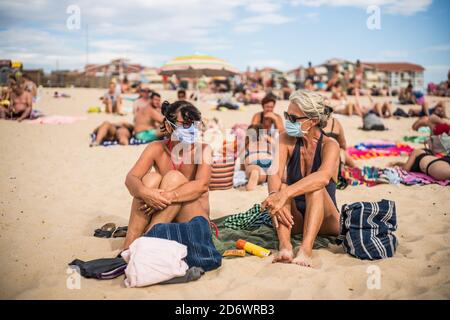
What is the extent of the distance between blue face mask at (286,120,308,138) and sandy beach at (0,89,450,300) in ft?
3.56

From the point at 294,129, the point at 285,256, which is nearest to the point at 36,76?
the point at 294,129

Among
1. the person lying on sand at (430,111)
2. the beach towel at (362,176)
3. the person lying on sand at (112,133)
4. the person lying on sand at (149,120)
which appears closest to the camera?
the beach towel at (362,176)

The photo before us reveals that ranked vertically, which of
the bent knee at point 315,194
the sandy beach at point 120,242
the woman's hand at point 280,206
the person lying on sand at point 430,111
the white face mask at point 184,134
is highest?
the person lying on sand at point 430,111

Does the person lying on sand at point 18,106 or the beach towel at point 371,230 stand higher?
the person lying on sand at point 18,106

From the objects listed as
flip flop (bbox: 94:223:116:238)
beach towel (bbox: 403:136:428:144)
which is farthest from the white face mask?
beach towel (bbox: 403:136:428:144)

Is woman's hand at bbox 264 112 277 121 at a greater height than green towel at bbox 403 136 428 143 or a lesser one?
greater

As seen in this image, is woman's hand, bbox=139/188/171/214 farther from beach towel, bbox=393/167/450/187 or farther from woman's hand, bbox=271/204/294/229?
beach towel, bbox=393/167/450/187

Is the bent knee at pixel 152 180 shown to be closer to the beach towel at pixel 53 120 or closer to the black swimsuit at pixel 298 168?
the black swimsuit at pixel 298 168

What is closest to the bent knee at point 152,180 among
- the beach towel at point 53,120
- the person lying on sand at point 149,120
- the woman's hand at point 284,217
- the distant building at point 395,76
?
the woman's hand at point 284,217

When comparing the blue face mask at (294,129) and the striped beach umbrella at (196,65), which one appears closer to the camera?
the blue face mask at (294,129)

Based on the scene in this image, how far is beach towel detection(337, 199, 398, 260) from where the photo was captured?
3268 mm

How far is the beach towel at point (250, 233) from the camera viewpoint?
12.0 feet

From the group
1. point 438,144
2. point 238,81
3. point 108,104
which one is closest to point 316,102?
point 438,144

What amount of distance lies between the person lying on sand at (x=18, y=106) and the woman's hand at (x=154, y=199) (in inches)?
439
